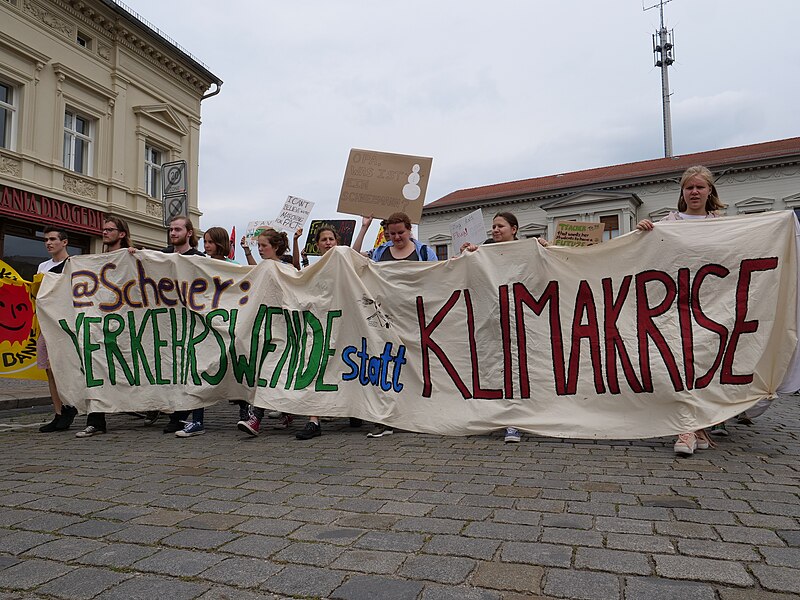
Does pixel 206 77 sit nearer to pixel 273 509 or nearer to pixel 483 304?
pixel 483 304

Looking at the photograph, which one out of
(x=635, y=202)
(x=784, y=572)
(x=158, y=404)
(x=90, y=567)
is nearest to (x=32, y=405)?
(x=158, y=404)

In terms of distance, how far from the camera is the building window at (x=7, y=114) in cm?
1769

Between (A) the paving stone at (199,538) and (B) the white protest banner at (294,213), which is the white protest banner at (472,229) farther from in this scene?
(A) the paving stone at (199,538)

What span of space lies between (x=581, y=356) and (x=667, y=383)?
0.65 m

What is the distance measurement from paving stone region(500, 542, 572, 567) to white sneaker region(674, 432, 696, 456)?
2.25 m

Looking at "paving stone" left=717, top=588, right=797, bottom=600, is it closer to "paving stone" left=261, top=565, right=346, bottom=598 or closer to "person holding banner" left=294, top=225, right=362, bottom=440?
"paving stone" left=261, top=565, right=346, bottom=598

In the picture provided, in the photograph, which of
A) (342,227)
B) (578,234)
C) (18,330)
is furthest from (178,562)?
(342,227)

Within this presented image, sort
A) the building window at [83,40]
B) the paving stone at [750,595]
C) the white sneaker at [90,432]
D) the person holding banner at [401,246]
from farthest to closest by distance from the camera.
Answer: the building window at [83,40], the person holding banner at [401,246], the white sneaker at [90,432], the paving stone at [750,595]

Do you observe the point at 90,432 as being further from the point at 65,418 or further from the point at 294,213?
the point at 294,213

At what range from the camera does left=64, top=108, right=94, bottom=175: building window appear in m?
19.8

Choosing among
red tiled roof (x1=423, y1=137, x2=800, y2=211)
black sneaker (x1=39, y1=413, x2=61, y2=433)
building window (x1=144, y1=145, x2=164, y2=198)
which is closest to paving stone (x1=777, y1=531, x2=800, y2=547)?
black sneaker (x1=39, y1=413, x2=61, y2=433)

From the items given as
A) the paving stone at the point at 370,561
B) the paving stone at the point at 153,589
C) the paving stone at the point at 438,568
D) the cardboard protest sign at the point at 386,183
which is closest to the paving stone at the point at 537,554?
the paving stone at the point at 438,568

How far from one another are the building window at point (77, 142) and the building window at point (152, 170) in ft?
7.95

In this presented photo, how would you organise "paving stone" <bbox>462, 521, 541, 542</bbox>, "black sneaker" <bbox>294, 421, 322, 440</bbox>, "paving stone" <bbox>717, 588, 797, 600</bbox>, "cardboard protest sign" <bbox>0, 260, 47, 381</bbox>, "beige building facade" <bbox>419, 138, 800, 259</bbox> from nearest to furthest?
"paving stone" <bbox>717, 588, 797, 600</bbox> → "paving stone" <bbox>462, 521, 541, 542</bbox> → "black sneaker" <bbox>294, 421, 322, 440</bbox> → "cardboard protest sign" <bbox>0, 260, 47, 381</bbox> → "beige building facade" <bbox>419, 138, 800, 259</bbox>
